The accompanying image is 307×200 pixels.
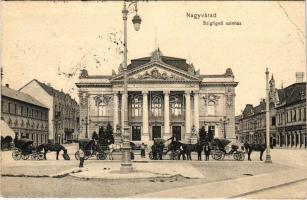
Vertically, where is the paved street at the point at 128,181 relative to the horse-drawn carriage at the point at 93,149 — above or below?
below

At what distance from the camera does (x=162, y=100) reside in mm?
41719

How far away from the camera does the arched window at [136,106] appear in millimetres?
38062

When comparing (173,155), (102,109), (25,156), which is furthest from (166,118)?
(25,156)

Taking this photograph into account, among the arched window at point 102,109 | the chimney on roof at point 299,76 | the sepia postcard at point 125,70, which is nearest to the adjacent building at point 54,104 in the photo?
the sepia postcard at point 125,70

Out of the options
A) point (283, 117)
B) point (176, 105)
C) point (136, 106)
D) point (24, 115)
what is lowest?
point (24, 115)

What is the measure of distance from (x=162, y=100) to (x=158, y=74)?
2580 millimetres

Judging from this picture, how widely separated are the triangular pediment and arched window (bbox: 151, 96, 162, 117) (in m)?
1.54

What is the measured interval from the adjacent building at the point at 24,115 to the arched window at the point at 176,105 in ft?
53.8

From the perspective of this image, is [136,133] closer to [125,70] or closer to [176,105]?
Result: [176,105]

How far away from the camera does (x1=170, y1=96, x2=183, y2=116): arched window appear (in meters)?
38.8

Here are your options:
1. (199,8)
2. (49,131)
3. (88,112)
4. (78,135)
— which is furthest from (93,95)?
(199,8)

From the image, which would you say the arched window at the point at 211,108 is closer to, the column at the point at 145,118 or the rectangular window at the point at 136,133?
the column at the point at 145,118

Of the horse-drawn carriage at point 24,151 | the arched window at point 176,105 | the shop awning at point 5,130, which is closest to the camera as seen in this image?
the shop awning at point 5,130

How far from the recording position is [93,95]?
3728 centimetres
